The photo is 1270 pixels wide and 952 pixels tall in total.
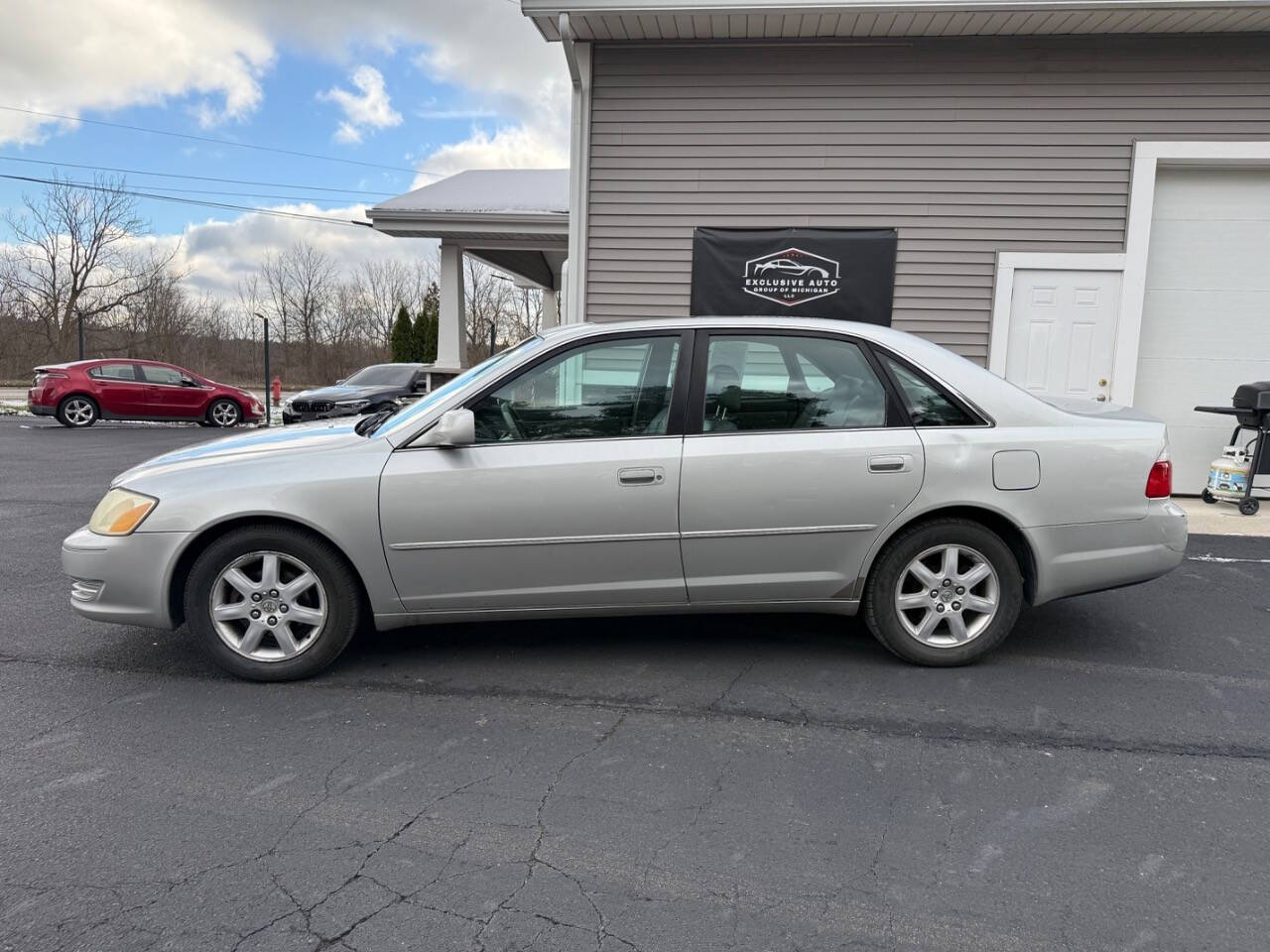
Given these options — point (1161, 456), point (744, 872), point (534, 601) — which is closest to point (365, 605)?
point (534, 601)

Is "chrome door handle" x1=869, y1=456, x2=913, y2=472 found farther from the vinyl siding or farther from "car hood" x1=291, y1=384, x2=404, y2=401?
"car hood" x1=291, y1=384, x2=404, y2=401

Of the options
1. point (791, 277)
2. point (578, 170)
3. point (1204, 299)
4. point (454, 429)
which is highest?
point (578, 170)

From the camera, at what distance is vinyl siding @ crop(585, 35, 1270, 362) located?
757 cm

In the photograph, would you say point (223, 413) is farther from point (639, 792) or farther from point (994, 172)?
point (639, 792)

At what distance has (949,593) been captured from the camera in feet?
12.7

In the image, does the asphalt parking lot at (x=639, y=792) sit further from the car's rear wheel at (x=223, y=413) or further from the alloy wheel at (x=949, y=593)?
the car's rear wheel at (x=223, y=413)

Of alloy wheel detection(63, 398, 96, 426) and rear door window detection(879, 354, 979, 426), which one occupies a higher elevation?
rear door window detection(879, 354, 979, 426)

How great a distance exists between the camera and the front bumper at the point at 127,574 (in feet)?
11.7

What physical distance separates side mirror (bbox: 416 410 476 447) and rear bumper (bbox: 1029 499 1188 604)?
245 centimetres

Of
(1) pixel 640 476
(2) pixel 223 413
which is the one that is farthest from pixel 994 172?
(2) pixel 223 413

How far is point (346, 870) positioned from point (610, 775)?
0.89 m

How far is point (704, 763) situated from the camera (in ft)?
9.96

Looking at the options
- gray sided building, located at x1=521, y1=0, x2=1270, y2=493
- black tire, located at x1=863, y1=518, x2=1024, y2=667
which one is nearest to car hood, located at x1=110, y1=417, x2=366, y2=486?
black tire, located at x1=863, y1=518, x2=1024, y2=667

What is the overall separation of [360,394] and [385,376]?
1511 mm
